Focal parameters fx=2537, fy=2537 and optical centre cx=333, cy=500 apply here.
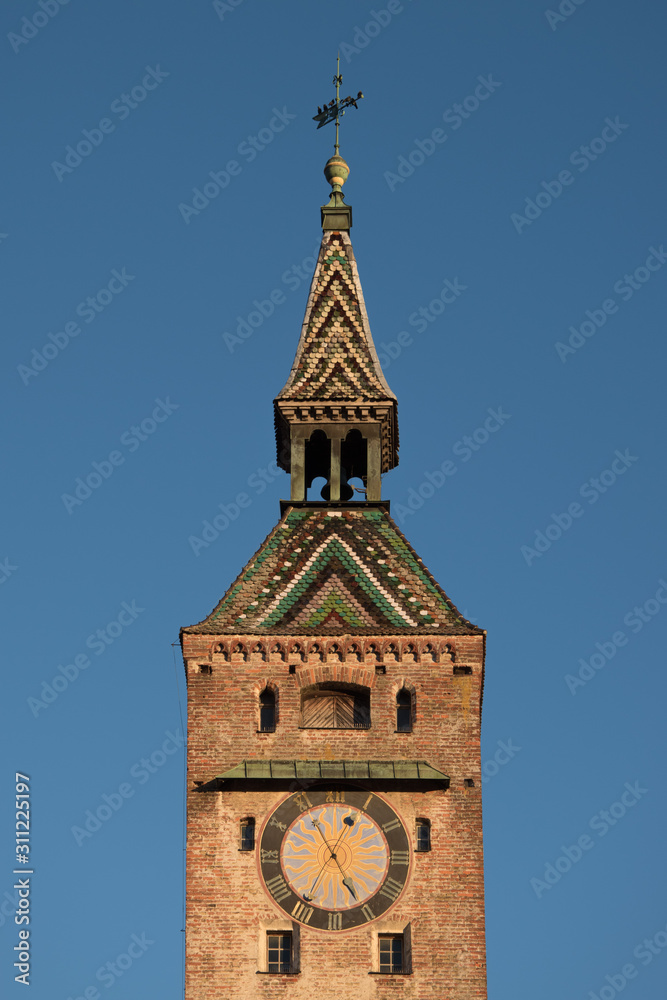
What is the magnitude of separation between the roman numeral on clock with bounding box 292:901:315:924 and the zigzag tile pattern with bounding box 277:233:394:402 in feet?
44.3

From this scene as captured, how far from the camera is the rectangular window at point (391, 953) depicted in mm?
50094

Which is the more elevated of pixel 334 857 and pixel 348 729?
pixel 348 729

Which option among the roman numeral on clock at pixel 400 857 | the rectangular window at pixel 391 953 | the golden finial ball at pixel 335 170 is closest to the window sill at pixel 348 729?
the roman numeral on clock at pixel 400 857

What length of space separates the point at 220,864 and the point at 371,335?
1561 centimetres

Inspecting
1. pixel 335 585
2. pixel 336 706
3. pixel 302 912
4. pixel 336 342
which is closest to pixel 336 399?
pixel 336 342

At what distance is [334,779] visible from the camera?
5162 cm

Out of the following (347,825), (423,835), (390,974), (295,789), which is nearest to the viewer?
(390,974)

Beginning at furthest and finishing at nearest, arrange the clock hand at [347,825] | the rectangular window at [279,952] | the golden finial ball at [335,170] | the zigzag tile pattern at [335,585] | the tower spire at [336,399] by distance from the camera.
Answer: the golden finial ball at [335,170], the tower spire at [336,399], the zigzag tile pattern at [335,585], the clock hand at [347,825], the rectangular window at [279,952]

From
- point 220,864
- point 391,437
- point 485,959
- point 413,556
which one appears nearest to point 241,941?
point 220,864

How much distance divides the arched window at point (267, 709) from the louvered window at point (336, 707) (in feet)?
2.22

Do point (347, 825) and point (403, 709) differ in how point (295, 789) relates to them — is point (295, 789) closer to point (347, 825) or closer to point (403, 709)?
point (347, 825)

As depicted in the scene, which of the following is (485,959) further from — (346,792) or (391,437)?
(391,437)

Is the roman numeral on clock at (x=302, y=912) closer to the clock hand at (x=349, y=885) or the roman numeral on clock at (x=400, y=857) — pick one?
the clock hand at (x=349, y=885)

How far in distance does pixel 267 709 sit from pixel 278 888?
166 inches
